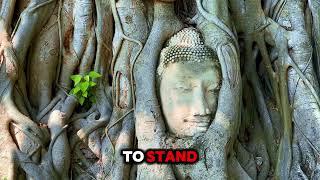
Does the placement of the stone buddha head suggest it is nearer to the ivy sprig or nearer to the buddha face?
the buddha face

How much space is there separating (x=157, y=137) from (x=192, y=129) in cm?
21

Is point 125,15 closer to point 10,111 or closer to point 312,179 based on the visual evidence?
point 10,111

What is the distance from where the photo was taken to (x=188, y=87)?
2.55 m

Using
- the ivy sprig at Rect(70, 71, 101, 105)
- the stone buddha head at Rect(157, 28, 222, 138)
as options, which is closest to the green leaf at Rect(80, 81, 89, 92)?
the ivy sprig at Rect(70, 71, 101, 105)

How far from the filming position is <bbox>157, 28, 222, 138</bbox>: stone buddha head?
8.27 ft

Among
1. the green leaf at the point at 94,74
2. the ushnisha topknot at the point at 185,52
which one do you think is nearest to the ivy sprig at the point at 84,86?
the green leaf at the point at 94,74

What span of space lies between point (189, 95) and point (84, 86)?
0.72 m

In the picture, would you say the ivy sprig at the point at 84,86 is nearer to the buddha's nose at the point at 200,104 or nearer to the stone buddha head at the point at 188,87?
the stone buddha head at the point at 188,87

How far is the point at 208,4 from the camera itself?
283cm

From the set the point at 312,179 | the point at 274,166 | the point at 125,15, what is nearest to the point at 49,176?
the point at 125,15

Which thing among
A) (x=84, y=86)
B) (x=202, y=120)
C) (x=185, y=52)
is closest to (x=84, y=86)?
(x=84, y=86)

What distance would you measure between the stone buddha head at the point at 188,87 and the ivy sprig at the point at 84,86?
0.50m

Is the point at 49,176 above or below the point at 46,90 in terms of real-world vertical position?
below

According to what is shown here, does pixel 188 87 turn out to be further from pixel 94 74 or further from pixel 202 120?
pixel 94 74
